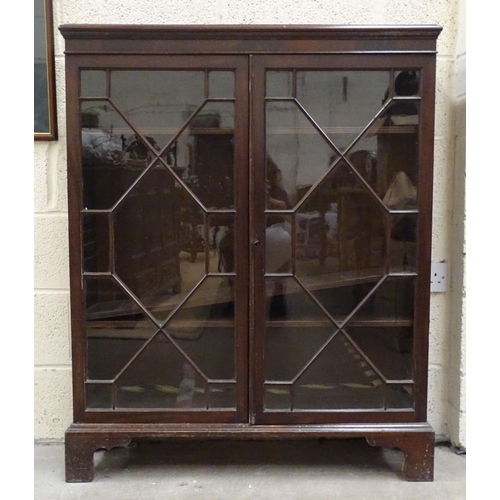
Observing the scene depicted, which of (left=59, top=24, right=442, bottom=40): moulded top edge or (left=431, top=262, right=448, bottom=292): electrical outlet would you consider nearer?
(left=59, top=24, right=442, bottom=40): moulded top edge

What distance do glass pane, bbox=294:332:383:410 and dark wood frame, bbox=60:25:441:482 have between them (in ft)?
0.13

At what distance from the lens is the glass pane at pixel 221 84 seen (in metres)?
1.40

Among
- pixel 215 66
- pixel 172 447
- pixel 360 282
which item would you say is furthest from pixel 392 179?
pixel 172 447

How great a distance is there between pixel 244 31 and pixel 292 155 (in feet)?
1.19

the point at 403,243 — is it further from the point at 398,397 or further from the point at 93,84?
the point at 93,84

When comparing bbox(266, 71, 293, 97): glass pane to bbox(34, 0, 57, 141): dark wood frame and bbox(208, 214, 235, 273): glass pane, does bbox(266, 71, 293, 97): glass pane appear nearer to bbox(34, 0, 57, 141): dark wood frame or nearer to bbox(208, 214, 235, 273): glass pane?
bbox(208, 214, 235, 273): glass pane

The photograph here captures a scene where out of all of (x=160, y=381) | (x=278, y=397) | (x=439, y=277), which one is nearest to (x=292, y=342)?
(x=278, y=397)

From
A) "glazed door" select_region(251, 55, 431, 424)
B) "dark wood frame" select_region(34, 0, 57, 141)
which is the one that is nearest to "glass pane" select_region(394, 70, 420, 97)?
"glazed door" select_region(251, 55, 431, 424)

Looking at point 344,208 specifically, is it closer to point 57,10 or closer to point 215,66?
point 215,66

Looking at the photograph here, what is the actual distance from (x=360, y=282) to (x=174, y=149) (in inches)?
26.3

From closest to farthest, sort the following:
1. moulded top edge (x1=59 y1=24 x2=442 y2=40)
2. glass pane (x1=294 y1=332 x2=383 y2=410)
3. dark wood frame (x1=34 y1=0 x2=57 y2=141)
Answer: moulded top edge (x1=59 y1=24 x2=442 y2=40) < glass pane (x1=294 y1=332 x2=383 y2=410) < dark wood frame (x1=34 y1=0 x2=57 y2=141)

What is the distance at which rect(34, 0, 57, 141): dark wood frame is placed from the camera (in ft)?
5.48

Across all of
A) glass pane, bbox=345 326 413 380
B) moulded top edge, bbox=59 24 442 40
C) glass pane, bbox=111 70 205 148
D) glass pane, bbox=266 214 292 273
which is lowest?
glass pane, bbox=345 326 413 380

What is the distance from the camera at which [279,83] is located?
1405 millimetres
